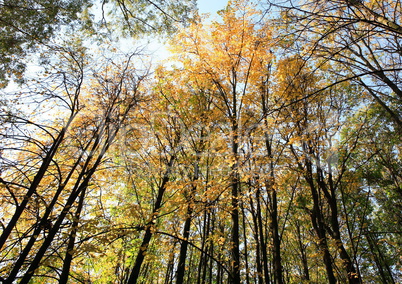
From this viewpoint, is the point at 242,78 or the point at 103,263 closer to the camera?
the point at 242,78

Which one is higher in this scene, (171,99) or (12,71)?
(171,99)

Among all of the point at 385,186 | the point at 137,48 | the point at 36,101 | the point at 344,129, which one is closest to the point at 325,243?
the point at 344,129

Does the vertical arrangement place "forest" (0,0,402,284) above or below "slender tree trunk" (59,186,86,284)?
above

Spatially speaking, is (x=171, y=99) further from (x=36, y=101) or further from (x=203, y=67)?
(x=36, y=101)

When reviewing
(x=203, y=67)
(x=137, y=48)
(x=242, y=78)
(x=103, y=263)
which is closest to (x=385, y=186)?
(x=242, y=78)

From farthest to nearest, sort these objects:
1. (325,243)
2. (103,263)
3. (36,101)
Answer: (103,263), (325,243), (36,101)

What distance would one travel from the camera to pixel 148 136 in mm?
7074

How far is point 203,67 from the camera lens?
A: 6371 millimetres

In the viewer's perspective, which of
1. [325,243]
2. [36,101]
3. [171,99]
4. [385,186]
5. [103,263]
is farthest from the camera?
[385,186]

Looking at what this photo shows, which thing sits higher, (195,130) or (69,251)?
(195,130)

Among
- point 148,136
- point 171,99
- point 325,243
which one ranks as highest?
point 171,99

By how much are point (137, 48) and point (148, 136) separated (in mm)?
3309

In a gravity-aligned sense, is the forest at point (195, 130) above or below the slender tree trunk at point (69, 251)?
above

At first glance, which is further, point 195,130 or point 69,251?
point 195,130
